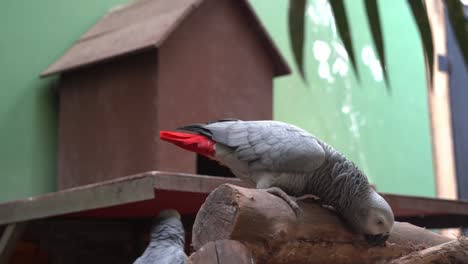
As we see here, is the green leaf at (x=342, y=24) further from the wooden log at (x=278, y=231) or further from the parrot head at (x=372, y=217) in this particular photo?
the parrot head at (x=372, y=217)

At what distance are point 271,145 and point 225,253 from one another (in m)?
0.31

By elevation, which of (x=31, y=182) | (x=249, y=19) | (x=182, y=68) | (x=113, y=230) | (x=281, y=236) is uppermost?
(x=249, y=19)

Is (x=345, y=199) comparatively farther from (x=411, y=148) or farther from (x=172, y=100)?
(x=411, y=148)

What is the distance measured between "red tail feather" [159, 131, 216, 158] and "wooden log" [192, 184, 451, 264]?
227mm

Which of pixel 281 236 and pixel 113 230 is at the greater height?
pixel 281 236

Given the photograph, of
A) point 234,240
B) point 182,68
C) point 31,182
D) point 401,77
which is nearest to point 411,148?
point 401,77

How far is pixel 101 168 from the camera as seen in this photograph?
2.90 meters

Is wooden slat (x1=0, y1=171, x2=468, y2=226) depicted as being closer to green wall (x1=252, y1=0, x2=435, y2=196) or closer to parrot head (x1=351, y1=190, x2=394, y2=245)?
parrot head (x1=351, y1=190, x2=394, y2=245)

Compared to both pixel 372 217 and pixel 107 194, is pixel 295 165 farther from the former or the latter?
pixel 107 194

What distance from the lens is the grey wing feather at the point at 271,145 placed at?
4.50ft

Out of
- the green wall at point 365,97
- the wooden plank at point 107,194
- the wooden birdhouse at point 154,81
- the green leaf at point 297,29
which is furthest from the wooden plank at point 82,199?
the green wall at point 365,97

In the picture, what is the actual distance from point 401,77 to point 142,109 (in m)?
2.38

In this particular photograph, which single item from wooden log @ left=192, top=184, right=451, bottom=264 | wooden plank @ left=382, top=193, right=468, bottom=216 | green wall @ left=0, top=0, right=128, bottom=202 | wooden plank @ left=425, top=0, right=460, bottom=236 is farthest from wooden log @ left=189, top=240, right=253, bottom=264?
wooden plank @ left=425, top=0, right=460, bottom=236

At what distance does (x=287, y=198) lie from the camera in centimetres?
130
